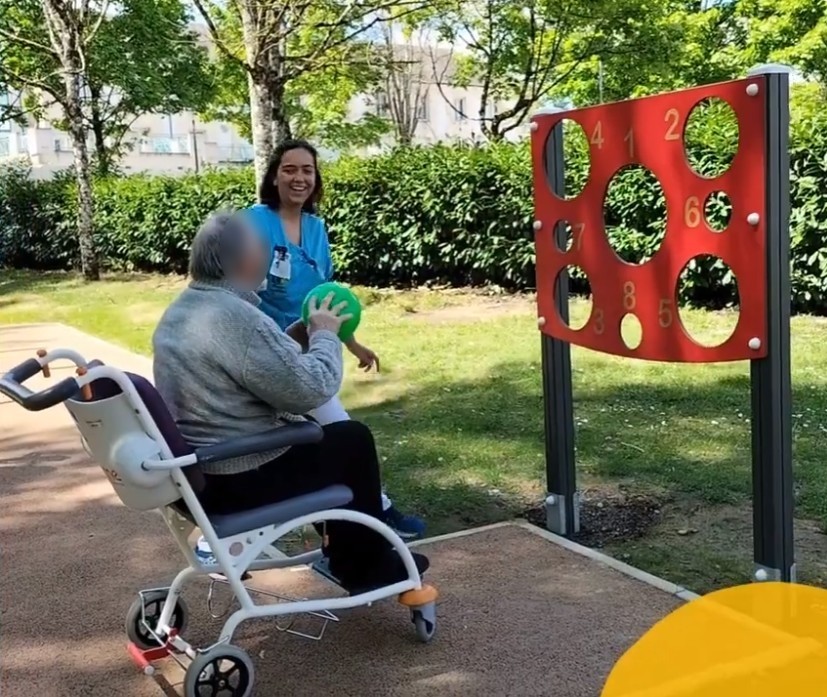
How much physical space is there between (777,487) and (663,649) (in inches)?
64.5

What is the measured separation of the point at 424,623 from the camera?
10.7ft

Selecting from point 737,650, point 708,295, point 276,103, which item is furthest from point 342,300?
point 276,103

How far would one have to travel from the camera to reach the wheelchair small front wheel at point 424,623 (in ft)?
10.7

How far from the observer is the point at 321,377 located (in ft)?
9.74

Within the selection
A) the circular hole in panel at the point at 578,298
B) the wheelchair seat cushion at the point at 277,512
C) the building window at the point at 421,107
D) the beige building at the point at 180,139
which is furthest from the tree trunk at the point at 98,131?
the wheelchair seat cushion at the point at 277,512

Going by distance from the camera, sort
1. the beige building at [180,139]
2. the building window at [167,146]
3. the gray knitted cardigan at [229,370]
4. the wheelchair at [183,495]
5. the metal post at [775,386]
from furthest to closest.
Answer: the building window at [167,146] < the beige building at [180,139] < the metal post at [775,386] < the gray knitted cardigan at [229,370] < the wheelchair at [183,495]

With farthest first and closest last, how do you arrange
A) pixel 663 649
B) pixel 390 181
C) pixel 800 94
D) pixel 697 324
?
pixel 800 94 → pixel 390 181 → pixel 697 324 → pixel 663 649

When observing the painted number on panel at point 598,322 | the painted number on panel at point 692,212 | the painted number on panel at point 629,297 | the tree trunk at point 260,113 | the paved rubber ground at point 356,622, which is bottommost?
the paved rubber ground at point 356,622

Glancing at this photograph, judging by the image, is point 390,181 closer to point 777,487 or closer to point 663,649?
point 777,487

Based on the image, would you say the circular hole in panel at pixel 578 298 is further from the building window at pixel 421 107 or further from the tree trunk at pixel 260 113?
the building window at pixel 421 107

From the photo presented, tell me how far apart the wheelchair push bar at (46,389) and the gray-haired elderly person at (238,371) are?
29 centimetres

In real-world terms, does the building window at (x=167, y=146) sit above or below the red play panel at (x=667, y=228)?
above

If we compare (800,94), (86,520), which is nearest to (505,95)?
(800,94)

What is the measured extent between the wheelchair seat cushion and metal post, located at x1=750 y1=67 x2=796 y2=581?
1.45 metres
